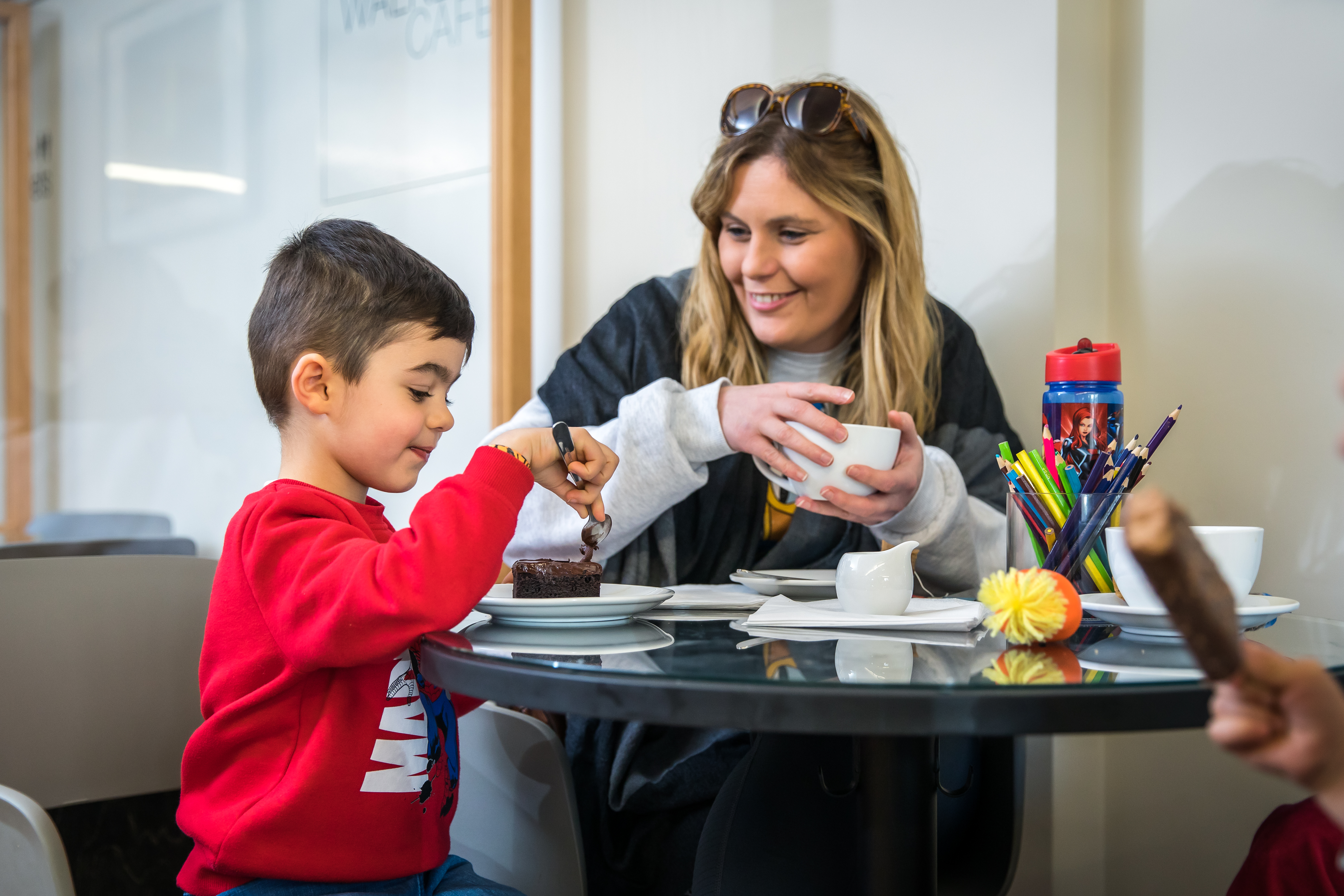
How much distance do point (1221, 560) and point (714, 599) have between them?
0.48 m

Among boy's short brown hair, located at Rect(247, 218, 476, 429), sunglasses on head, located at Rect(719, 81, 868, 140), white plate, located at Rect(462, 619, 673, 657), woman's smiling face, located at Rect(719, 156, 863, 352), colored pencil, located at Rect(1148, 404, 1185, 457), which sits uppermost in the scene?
sunglasses on head, located at Rect(719, 81, 868, 140)

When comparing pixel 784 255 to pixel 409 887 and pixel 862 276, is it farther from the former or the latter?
pixel 409 887

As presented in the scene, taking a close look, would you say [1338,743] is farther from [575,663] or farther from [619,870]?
[619,870]

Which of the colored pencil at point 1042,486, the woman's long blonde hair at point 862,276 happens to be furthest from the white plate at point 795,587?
the woman's long blonde hair at point 862,276

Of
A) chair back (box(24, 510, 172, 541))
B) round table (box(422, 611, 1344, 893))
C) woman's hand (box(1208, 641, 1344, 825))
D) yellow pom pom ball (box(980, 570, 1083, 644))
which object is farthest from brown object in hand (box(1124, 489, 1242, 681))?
chair back (box(24, 510, 172, 541))

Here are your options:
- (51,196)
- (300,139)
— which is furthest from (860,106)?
(51,196)

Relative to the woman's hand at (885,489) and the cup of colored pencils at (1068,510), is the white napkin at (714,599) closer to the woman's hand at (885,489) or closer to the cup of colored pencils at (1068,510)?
the woman's hand at (885,489)

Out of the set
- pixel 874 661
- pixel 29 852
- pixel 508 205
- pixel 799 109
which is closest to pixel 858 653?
pixel 874 661

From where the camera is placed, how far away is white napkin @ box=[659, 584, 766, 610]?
1032 mm

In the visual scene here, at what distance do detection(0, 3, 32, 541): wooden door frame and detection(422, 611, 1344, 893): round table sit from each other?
5.92 feet

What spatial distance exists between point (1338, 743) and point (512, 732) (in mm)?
976

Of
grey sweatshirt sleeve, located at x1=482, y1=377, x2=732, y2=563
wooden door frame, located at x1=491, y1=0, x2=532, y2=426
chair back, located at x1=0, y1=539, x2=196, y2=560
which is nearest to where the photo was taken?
grey sweatshirt sleeve, located at x1=482, y1=377, x2=732, y2=563

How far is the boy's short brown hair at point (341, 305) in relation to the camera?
1046 mm

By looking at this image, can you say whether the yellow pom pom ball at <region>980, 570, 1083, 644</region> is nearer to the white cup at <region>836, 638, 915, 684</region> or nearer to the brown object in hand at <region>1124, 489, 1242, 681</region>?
the white cup at <region>836, 638, 915, 684</region>
